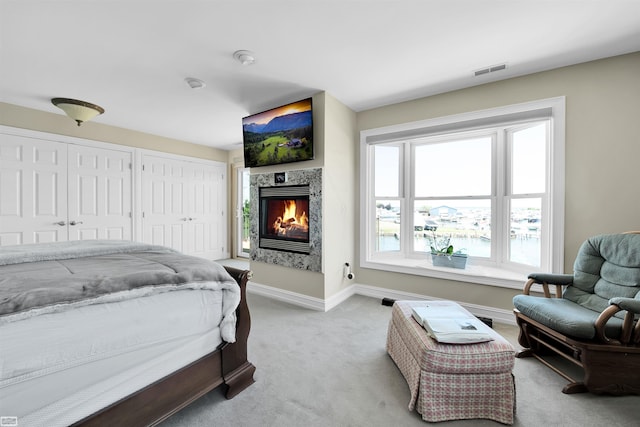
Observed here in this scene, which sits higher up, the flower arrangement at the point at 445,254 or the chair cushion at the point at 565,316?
the flower arrangement at the point at 445,254

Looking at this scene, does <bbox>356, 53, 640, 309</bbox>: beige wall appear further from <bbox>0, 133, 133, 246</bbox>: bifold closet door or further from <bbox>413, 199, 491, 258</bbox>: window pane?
<bbox>0, 133, 133, 246</bbox>: bifold closet door

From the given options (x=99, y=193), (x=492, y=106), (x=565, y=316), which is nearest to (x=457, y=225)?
(x=492, y=106)

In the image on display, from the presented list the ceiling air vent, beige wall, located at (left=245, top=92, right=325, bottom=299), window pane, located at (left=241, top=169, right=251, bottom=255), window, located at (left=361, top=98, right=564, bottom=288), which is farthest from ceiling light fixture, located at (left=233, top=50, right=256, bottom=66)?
window pane, located at (left=241, top=169, right=251, bottom=255)

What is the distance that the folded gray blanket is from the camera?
947 mm

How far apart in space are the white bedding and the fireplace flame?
73.6 inches

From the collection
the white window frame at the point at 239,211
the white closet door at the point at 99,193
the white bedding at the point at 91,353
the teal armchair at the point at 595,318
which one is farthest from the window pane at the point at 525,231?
the white closet door at the point at 99,193

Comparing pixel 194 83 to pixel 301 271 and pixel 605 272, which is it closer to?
pixel 301 271

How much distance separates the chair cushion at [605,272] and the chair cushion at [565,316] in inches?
4.1

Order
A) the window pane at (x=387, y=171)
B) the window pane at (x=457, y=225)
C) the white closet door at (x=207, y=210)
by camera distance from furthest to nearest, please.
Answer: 1. the white closet door at (x=207, y=210)
2. the window pane at (x=387, y=171)
3. the window pane at (x=457, y=225)

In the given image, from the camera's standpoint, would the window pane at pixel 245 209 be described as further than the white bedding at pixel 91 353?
Yes

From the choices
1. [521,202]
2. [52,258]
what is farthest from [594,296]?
[52,258]

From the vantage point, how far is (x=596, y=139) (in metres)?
2.30

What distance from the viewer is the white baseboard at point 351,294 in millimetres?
2680

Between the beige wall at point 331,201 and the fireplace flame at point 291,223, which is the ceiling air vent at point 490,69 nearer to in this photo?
the beige wall at point 331,201
